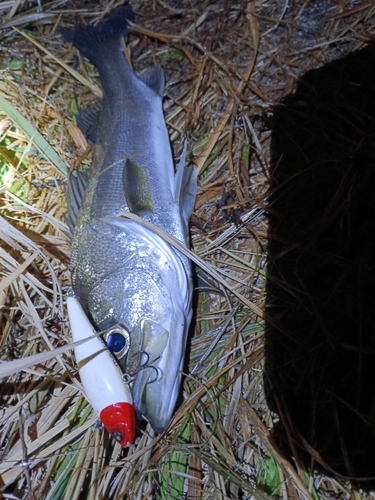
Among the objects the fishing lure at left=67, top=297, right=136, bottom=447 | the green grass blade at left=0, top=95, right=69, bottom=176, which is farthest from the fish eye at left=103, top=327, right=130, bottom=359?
the green grass blade at left=0, top=95, right=69, bottom=176

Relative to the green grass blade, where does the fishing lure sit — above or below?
below

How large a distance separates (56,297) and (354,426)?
1481 mm

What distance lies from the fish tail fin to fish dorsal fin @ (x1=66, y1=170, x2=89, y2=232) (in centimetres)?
80

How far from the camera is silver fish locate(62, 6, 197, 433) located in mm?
1842

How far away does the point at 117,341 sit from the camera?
6.13 ft

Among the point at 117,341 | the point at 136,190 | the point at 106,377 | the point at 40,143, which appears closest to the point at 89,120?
the point at 40,143

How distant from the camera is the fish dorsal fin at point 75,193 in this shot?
2299mm

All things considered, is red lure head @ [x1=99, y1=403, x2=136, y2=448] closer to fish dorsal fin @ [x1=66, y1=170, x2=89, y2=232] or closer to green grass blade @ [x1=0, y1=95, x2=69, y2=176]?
fish dorsal fin @ [x1=66, y1=170, x2=89, y2=232]

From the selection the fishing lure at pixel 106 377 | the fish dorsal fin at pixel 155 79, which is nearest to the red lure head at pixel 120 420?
the fishing lure at pixel 106 377

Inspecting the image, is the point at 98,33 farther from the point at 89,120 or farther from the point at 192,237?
the point at 192,237

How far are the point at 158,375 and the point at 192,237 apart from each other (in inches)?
32.6

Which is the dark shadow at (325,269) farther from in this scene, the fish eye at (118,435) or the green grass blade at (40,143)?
the green grass blade at (40,143)

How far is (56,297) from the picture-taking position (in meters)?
2.18

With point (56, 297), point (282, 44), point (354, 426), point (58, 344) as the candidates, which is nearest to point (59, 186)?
point (56, 297)
